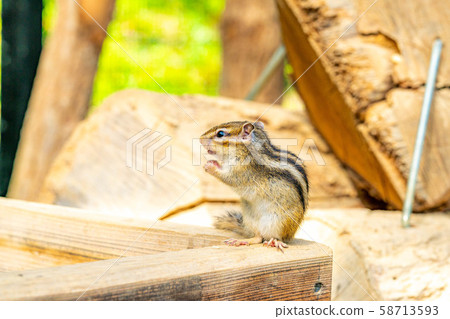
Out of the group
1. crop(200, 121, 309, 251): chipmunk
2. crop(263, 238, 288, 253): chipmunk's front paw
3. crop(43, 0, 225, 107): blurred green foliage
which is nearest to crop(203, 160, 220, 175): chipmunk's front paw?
crop(200, 121, 309, 251): chipmunk

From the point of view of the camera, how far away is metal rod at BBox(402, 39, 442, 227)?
1.89m

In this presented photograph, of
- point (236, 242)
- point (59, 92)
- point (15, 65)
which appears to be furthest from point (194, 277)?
point (15, 65)

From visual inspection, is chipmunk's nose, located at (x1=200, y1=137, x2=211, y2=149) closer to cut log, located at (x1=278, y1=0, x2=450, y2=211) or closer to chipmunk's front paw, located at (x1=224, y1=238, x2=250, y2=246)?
chipmunk's front paw, located at (x1=224, y1=238, x2=250, y2=246)

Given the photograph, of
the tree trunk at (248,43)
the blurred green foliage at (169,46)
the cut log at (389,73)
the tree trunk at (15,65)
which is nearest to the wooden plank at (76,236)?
the cut log at (389,73)

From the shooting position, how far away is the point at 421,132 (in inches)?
76.1

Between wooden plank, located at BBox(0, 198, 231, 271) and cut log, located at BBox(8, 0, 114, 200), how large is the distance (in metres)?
2.00

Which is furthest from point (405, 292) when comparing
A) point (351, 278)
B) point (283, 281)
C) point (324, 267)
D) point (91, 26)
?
point (91, 26)

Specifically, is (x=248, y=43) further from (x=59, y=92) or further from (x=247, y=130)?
(x=247, y=130)

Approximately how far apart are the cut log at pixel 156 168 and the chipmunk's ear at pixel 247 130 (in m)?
0.75

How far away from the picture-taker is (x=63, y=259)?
4.70 ft

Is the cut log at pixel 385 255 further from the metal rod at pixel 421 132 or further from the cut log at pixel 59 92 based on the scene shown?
the cut log at pixel 59 92
